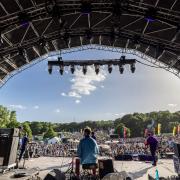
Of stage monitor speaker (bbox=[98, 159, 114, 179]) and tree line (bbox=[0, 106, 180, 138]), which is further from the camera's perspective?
tree line (bbox=[0, 106, 180, 138])

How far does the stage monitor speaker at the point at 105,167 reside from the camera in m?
7.13

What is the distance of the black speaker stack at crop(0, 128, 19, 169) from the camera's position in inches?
313

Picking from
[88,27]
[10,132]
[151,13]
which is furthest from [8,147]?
[88,27]

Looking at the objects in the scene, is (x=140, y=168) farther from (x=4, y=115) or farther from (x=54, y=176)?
(x=4, y=115)

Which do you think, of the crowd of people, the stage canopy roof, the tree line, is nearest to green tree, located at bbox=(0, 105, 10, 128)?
the tree line

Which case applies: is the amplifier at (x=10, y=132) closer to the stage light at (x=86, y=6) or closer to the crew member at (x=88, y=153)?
the crew member at (x=88, y=153)

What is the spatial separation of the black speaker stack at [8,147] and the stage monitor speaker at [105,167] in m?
2.73

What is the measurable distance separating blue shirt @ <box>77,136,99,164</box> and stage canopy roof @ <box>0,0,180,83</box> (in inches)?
285

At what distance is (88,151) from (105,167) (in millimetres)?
1497

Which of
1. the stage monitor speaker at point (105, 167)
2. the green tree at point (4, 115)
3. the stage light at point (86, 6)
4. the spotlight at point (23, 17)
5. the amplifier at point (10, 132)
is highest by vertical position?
the green tree at point (4, 115)

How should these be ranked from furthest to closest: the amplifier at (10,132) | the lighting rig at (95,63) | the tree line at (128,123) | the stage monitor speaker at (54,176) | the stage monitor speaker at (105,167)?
the tree line at (128,123) < the lighting rig at (95,63) < the amplifier at (10,132) < the stage monitor speaker at (105,167) < the stage monitor speaker at (54,176)

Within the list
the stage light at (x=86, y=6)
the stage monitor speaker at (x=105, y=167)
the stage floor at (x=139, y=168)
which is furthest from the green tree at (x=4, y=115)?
the stage monitor speaker at (x=105, y=167)

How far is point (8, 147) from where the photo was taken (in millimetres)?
8289

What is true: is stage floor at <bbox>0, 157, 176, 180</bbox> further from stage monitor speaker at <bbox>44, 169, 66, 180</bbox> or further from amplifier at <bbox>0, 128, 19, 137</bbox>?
stage monitor speaker at <bbox>44, 169, 66, 180</bbox>
